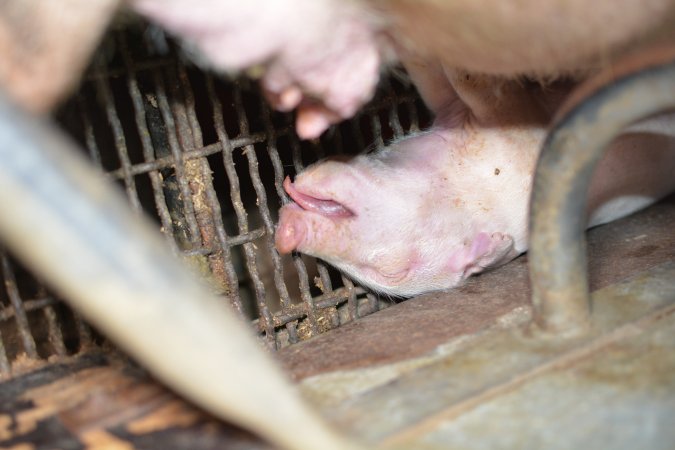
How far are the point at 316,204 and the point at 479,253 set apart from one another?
0.34 metres

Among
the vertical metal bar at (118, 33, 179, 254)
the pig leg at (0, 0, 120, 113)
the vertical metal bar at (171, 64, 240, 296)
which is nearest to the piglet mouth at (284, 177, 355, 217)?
the vertical metal bar at (171, 64, 240, 296)

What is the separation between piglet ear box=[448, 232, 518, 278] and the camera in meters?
1.60

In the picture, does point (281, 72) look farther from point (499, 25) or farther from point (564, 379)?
point (564, 379)

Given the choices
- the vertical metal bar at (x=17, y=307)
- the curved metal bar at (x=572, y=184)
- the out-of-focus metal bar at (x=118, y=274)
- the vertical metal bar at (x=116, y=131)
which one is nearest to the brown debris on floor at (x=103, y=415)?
the vertical metal bar at (x=17, y=307)

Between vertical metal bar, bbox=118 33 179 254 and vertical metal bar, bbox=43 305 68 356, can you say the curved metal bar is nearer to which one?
vertical metal bar, bbox=118 33 179 254

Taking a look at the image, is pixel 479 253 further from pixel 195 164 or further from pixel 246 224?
pixel 195 164

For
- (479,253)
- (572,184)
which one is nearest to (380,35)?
(572,184)

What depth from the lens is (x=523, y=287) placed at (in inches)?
57.3

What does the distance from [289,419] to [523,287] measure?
2.52ft

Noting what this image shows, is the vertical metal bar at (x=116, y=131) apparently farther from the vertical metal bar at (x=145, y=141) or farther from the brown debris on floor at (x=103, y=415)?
the brown debris on floor at (x=103, y=415)

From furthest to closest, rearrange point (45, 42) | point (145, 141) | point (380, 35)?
point (145, 141) → point (380, 35) → point (45, 42)

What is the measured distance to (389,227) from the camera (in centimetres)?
160

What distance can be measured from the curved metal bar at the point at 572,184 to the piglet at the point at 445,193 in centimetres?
48

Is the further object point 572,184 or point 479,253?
point 479,253
